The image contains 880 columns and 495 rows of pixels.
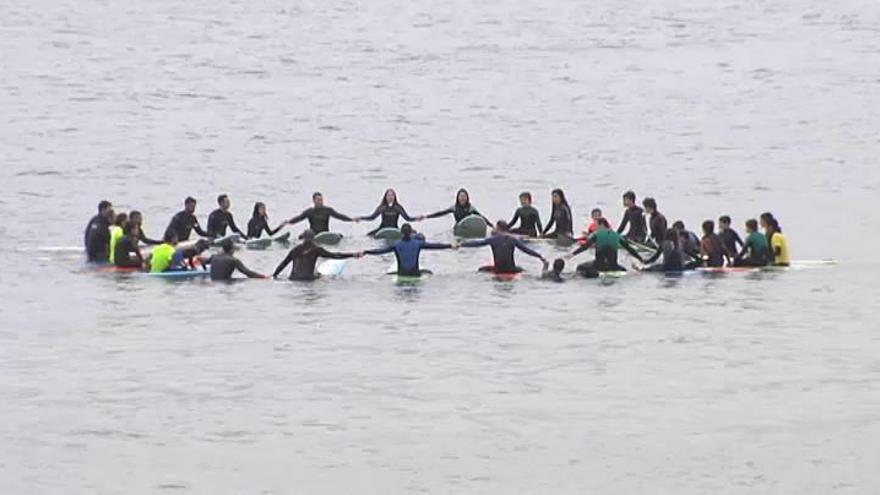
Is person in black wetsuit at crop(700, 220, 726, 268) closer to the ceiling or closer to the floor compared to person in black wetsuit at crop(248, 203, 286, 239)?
closer to the floor

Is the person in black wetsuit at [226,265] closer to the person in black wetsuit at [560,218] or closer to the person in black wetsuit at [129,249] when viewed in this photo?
the person in black wetsuit at [129,249]

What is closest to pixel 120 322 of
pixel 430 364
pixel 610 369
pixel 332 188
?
pixel 430 364

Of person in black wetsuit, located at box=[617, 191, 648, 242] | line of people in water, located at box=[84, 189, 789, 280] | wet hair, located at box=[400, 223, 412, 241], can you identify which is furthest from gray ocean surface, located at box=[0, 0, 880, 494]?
person in black wetsuit, located at box=[617, 191, 648, 242]

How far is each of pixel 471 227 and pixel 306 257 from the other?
773cm

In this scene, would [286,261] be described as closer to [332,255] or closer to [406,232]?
[332,255]

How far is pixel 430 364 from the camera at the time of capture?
39.0 m

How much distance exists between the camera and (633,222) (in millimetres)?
48219

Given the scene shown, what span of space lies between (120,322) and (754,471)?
16.3 m

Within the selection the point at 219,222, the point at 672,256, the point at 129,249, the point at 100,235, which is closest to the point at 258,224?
the point at 219,222

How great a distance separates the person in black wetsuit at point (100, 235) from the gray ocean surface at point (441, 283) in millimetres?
1082

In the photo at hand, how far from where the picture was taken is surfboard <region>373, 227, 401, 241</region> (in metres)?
51.1

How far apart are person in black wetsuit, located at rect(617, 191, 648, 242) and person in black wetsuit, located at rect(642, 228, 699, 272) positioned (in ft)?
4.78

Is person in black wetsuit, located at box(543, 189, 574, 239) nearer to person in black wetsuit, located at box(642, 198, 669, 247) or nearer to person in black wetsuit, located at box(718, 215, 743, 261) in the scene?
person in black wetsuit, located at box(642, 198, 669, 247)

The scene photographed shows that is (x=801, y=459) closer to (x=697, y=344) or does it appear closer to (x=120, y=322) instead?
A: (x=697, y=344)
